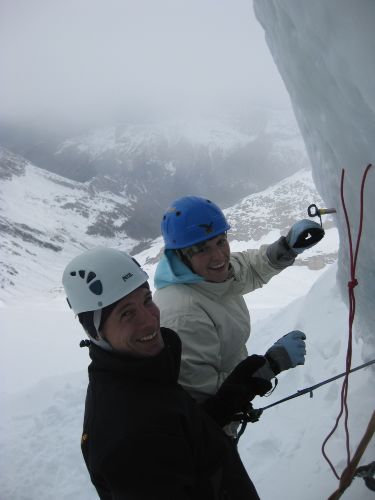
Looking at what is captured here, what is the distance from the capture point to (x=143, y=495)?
4.28 feet

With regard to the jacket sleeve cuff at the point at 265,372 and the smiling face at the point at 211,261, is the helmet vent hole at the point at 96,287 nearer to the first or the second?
the smiling face at the point at 211,261

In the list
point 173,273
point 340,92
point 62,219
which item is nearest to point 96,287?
point 173,273

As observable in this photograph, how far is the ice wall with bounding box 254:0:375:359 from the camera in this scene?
1947mm

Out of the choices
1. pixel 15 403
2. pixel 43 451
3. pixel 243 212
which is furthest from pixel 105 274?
pixel 243 212

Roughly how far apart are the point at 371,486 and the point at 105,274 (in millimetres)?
2000

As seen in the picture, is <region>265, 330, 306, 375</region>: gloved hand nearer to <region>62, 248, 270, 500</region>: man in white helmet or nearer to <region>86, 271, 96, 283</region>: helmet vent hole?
<region>62, 248, 270, 500</region>: man in white helmet

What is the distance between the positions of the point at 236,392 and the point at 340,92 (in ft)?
6.68

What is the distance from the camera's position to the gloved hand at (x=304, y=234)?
265 centimetres

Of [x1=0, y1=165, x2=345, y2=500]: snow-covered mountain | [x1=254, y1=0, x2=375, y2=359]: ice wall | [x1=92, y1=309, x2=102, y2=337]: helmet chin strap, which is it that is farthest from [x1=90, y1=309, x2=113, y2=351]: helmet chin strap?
[x1=0, y1=165, x2=345, y2=500]: snow-covered mountain

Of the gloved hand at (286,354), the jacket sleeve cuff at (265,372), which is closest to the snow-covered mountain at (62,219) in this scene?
the gloved hand at (286,354)

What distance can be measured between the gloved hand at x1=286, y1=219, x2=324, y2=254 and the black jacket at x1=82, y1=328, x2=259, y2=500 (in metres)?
1.35

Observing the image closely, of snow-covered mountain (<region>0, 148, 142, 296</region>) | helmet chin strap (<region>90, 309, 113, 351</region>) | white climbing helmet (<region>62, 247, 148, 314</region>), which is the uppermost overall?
white climbing helmet (<region>62, 247, 148, 314</region>)

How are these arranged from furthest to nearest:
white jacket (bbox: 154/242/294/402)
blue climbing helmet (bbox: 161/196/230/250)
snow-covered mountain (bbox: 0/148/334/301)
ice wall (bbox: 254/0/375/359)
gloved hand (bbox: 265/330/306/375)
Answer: snow-covered mountain (bbox: 0/148/334/301), blue climbing helmet (bbox: 161/196/230/250), gloved hand (bbox: 265/330/306/375), white jacket (bbox: 154/242/294/402), ice wall (bbox: 254/0/375/359)

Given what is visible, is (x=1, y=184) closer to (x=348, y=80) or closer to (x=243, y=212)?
(x=243, y=212)
